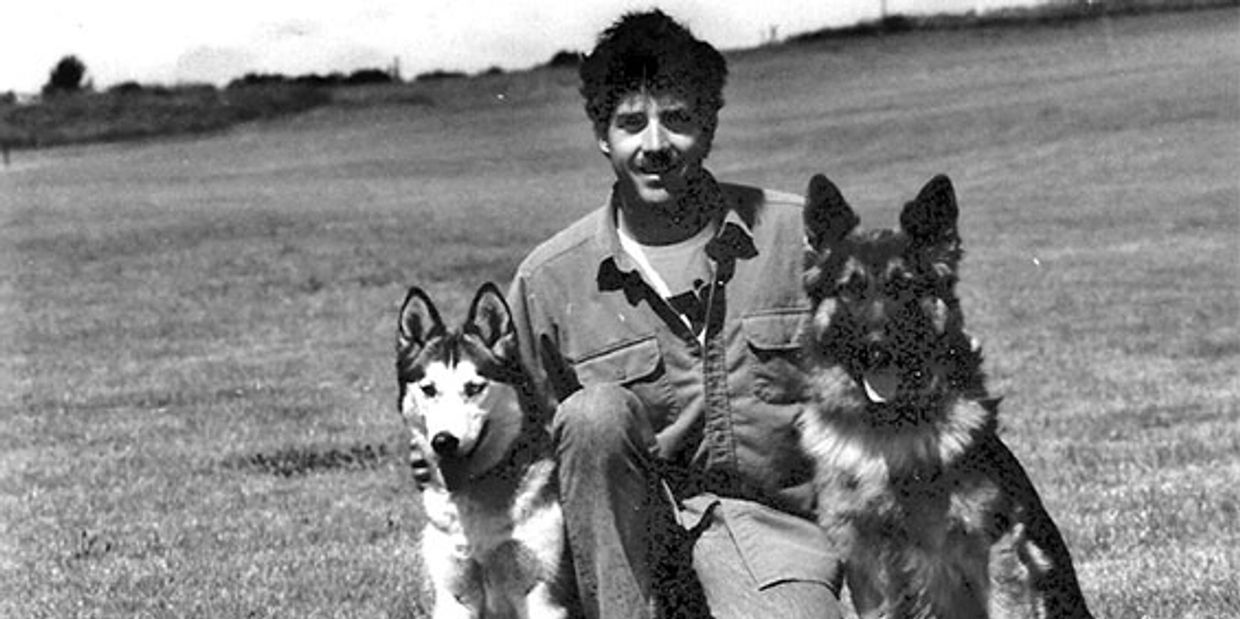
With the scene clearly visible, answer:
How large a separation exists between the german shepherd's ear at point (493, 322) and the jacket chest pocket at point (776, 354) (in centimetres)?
72

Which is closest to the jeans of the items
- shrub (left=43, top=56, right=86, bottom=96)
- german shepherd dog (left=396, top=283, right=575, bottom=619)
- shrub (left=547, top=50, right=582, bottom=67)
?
german shepherd dog (left=396, top=283, right=575, bottom=619)

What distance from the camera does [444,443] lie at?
4.32 m

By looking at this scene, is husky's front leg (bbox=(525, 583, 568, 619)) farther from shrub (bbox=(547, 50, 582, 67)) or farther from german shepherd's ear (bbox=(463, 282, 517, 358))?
shrub (bbox=(547, 50, 582, 67))

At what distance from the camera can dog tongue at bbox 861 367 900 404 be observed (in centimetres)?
457

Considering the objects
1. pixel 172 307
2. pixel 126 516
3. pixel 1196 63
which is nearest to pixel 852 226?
→ pixel 126 516

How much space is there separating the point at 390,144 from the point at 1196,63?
22768 millimetres

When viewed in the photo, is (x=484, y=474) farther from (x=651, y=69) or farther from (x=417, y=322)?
(x=651, y=69)

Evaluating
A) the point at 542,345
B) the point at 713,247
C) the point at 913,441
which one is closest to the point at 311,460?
the point at 542,345

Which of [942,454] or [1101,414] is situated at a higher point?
[942,454]

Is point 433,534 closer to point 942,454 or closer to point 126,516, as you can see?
point 942,454

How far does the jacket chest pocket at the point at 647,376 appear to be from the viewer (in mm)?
4637

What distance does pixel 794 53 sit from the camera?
54375 millimetres

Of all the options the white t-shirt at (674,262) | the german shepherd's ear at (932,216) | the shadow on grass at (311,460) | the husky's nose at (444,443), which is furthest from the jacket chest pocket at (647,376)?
the shadow on grass at (311,460)

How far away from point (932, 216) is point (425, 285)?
616 inches
